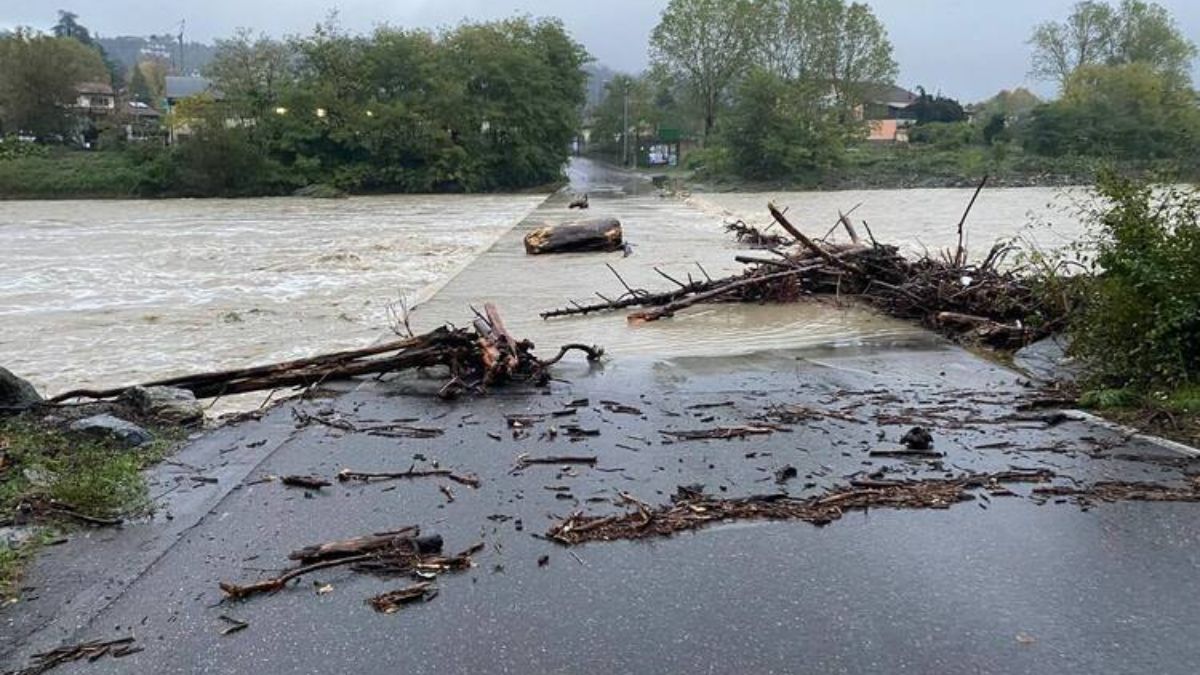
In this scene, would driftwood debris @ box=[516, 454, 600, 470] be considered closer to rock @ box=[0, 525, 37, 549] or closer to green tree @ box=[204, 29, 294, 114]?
rock @ box=[0, 525, 37, 549]

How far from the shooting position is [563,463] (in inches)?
239

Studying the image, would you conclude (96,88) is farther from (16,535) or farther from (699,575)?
(699,575)

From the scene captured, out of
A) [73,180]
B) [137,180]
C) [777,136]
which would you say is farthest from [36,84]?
[777,136]

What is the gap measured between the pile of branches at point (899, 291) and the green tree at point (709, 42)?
83.1 meters

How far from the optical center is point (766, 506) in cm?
520

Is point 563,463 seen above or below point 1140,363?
below

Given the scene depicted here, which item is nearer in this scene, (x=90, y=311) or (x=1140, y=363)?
(x=1140, y=363)

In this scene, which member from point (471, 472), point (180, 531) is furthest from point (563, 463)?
point (180, 531)

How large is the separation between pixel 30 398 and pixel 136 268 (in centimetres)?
1733

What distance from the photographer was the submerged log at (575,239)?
76.2 feet

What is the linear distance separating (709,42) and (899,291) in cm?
9012

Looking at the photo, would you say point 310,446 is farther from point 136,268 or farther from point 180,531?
point 136,268

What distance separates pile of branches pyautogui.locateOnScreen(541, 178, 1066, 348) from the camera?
10406 millimetres

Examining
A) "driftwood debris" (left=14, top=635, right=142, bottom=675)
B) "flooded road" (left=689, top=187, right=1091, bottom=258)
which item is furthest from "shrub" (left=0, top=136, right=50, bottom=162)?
"driftwood debris" (left=14, top=635, right=142, bottom=675)
